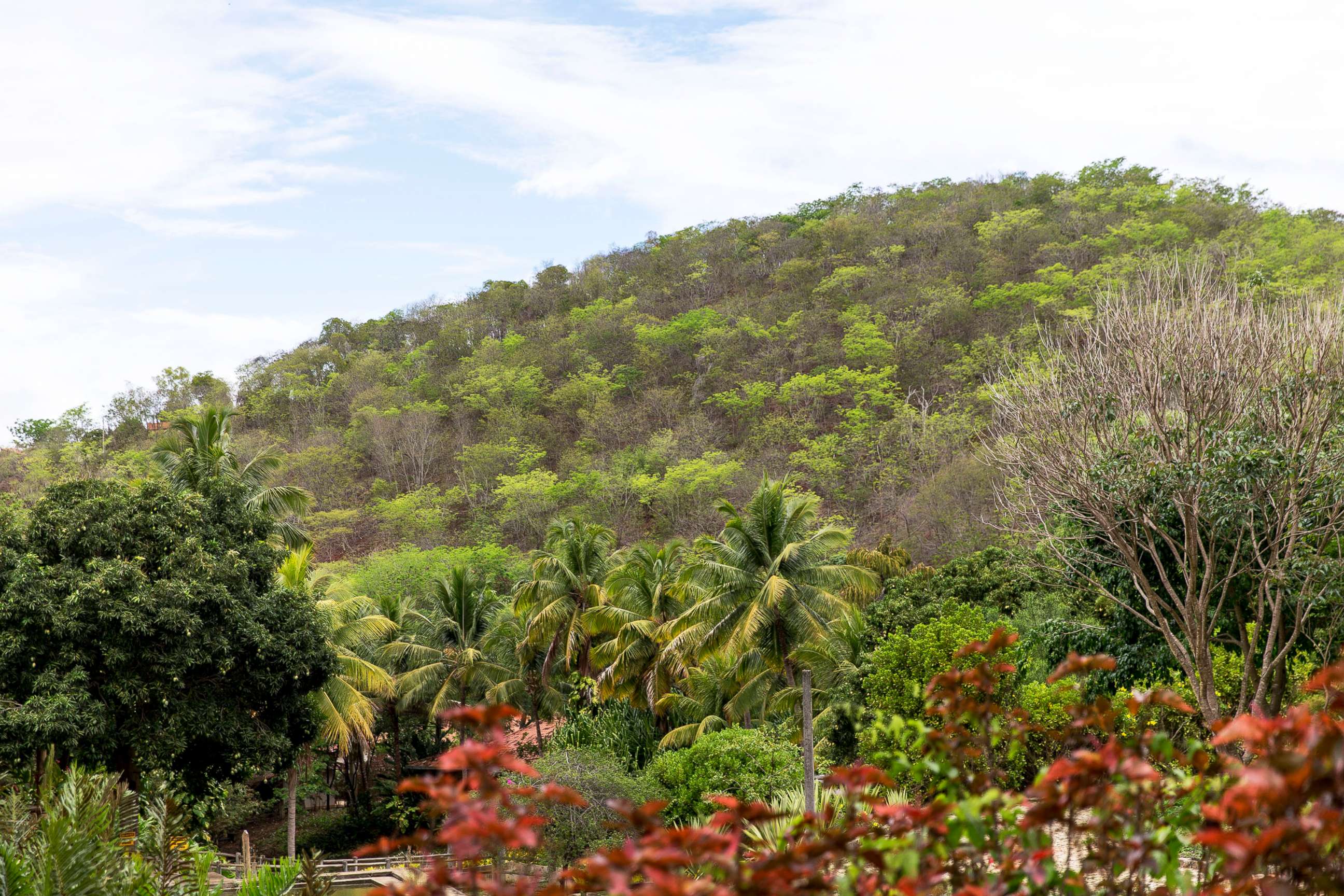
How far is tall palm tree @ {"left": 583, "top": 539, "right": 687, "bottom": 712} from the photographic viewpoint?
20703 millimetres

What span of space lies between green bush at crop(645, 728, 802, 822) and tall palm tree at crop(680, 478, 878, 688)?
208cm

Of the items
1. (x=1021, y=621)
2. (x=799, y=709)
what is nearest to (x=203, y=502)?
(x=799, y=709)

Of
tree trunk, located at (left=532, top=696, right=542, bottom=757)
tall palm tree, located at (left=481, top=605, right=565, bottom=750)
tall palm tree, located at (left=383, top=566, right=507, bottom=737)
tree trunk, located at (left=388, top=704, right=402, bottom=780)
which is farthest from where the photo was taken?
tree trunk, located at (left=388, top=704, right=402, bottom=780)

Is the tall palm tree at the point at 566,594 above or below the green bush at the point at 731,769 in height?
above

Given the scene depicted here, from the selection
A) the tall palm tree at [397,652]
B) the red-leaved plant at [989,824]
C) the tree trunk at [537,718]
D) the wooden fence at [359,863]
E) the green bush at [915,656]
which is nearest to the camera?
the red-leaved plant at [989,824]

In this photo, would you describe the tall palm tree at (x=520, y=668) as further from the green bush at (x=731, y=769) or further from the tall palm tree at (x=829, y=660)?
the green bush at (x=731, y=769)

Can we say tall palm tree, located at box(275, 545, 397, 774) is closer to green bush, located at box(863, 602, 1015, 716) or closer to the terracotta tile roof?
the terracotta tile roof

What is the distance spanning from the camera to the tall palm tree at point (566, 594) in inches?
876

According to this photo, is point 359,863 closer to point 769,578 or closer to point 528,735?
point 769,578

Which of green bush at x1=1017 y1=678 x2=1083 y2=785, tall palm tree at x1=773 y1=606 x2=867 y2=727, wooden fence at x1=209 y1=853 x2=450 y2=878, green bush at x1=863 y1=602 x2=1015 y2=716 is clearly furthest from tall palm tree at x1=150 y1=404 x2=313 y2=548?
green bush at x1=1017 y1=678 x2=1083 y2=785

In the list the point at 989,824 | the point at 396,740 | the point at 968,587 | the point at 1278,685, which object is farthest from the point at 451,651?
the point at 989,824

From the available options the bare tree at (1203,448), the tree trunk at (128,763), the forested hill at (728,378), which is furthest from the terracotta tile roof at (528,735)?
the bare tree at (1203,448)

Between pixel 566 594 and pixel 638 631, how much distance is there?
2570 mm

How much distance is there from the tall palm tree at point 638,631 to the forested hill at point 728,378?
10.8 meters
